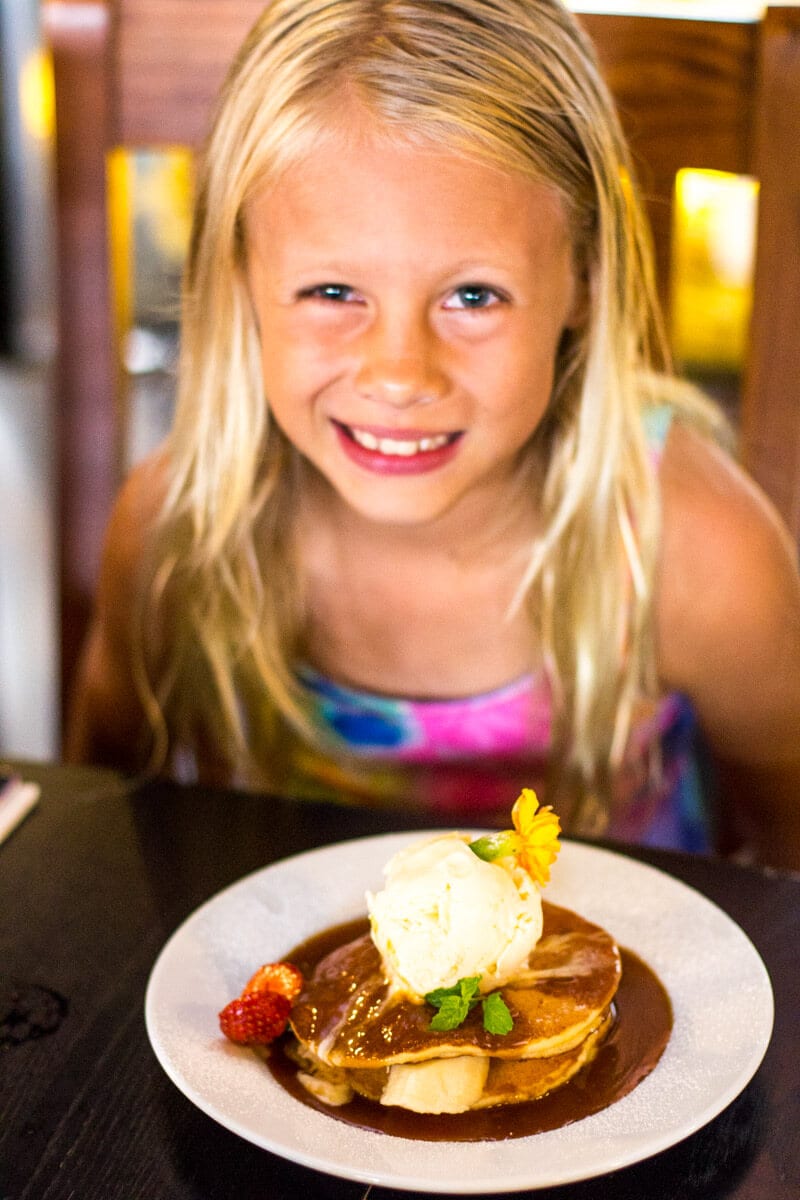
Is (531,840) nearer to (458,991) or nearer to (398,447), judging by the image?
(458,991)

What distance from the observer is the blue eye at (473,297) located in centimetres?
113

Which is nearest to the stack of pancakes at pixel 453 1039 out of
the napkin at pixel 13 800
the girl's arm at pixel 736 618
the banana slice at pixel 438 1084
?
the banana slice at pixel 438 1084

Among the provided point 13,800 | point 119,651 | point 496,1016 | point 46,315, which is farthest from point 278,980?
point 46,315

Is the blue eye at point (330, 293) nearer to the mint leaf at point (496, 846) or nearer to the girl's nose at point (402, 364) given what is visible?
the girl's nose at point (402, 364)

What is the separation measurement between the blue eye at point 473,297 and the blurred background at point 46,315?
538mm

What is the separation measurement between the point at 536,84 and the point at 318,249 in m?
0.24

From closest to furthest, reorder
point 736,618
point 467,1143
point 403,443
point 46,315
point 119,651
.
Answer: point 467,1143 → point 403,443 → point 736,618 → point 119,651 → point 46,315

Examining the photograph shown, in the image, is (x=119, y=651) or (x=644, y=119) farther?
(x=119, y=651)

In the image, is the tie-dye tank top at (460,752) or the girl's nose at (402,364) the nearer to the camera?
the girl's nose at (402,364)

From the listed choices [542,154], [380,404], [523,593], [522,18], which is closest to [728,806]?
[523,593]

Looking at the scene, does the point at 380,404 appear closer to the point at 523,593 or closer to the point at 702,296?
the point at 523,593

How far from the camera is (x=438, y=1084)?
74 centimetres

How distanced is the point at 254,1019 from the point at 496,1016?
0.15m

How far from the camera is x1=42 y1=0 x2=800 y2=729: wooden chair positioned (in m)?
1.42
